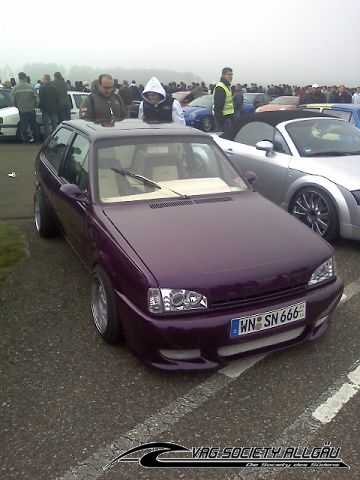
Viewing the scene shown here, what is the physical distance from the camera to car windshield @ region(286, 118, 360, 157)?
559 centimetres

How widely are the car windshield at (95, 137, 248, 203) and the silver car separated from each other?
4.86 feet

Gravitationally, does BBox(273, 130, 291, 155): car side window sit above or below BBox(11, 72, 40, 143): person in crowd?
below

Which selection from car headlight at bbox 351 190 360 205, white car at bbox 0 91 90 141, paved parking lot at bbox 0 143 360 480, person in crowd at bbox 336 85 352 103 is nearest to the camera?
paved parking lot at bbox 0 143 360 480

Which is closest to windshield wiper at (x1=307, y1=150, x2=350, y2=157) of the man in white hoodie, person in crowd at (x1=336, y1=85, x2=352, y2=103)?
the man in white hoodie

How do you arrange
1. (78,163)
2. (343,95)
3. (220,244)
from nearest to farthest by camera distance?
1. (220,244)
2. (78,163)
3. (343,95)

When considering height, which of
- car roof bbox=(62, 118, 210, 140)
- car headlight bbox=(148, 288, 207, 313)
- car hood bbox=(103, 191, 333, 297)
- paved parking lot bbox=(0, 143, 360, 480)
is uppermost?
car roof bbox=(62, 118, 210, 140)

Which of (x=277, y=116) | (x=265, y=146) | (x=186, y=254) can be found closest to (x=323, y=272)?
(x=186, y=254)

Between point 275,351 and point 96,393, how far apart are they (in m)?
1.12

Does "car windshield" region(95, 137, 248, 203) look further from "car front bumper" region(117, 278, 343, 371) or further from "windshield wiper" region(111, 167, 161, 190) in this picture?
"car front bumper" region(117, 278, 343, 371)

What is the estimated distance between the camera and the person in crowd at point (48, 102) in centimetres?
1170

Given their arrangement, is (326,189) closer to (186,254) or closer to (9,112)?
(186,254)

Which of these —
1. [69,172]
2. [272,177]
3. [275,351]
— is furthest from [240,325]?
[272,177]

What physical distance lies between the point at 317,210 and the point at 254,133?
5.51ft

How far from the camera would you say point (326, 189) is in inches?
198
